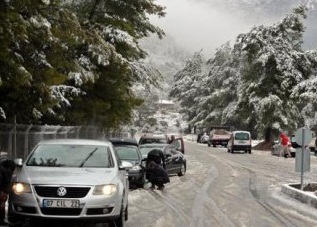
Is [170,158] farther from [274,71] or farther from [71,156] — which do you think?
[274,71]

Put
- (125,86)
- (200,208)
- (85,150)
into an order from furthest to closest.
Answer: (125,86) → (200,208) → (85,150)

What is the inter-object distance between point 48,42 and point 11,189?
771 centimetres

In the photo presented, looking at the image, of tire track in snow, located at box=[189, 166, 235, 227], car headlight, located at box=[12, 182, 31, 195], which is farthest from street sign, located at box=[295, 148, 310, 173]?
car headlight, located at box=[12, 182, 31, 195]

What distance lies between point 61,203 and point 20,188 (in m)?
0.71

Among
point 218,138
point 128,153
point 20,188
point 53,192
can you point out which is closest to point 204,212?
point 53,192

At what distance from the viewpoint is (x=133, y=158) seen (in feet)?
66.9

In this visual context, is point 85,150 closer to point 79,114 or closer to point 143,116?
point 79,114

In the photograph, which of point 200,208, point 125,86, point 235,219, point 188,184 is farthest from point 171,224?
point 125,86

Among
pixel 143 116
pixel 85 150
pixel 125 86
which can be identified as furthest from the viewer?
pixel 143 116

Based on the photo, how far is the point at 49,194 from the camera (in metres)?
9.75

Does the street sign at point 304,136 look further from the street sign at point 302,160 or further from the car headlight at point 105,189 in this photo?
the car headlight at point 105,189

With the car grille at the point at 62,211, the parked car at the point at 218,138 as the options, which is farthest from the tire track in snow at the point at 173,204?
the parked car at the point at 218,138

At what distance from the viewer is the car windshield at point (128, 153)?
66.7ft

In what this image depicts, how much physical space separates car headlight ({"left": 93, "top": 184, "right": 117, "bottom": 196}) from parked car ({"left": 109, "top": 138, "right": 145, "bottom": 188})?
818 centimetres
